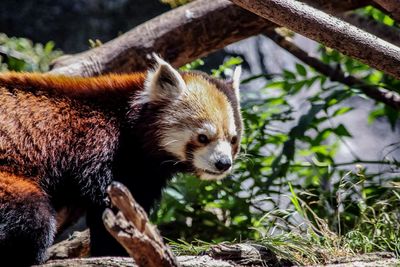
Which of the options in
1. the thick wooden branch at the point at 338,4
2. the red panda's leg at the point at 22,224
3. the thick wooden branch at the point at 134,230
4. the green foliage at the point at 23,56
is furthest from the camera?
the green foliage at the point at 23,56

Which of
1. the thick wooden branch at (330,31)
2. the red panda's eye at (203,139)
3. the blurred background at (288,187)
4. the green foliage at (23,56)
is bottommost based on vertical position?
the blurred background at (288,187)

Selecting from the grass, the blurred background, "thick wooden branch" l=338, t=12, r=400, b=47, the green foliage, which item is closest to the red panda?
the grass

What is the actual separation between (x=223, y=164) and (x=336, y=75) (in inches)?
89.4

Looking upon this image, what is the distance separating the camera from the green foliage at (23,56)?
4867 millimetres

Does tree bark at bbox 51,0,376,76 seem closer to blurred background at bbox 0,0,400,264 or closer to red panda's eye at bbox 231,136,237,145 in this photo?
blurred background at bbox 0,0,400,264

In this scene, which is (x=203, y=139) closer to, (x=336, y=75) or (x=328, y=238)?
(x=328, y=238)

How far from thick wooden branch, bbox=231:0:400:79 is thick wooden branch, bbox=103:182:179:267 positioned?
1205 mm

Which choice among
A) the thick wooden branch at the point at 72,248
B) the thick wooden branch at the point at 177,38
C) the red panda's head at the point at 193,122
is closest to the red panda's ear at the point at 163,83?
the red panda's head at the point at 193,122

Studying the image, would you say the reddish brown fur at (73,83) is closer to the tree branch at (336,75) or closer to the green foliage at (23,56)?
the green foliage at (23,56)

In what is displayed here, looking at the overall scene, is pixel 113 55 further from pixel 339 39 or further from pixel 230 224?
pixel 339 39

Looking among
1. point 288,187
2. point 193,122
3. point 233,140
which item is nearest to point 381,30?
point 233,140

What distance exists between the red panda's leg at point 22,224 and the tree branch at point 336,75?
8.55ft

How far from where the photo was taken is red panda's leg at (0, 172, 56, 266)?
3.13 m

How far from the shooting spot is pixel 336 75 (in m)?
5.84
